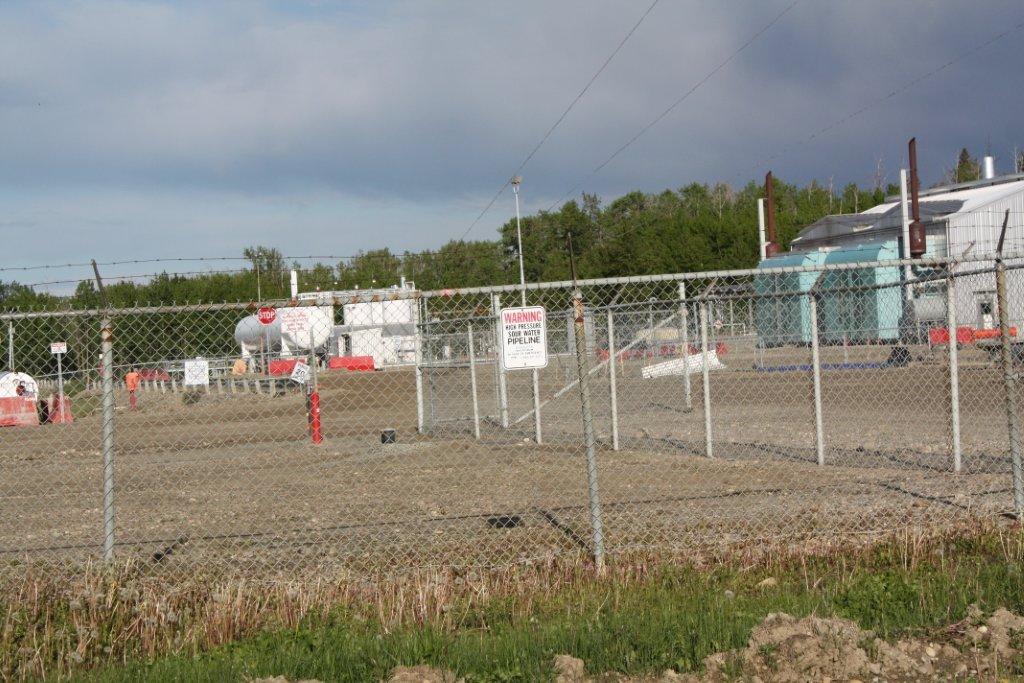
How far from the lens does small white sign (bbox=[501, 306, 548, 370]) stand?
22.6ft

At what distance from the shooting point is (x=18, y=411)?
23766 mm

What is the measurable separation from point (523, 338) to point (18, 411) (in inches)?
819

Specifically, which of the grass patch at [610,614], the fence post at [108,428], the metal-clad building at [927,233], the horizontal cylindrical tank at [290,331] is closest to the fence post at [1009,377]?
the grass patch at [610,614]

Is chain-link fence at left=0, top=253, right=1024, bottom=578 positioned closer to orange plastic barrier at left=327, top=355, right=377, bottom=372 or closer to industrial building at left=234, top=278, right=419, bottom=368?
industrial building at left=234, top=278, right=419, bottom=368

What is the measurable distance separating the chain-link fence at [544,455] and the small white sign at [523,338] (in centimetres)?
6

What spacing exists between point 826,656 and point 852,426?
10.5 metres

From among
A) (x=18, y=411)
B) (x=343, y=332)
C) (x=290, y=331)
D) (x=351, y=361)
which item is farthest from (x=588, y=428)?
(x=351, y=361)

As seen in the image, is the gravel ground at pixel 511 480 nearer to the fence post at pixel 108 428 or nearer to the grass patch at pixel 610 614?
the grass patch at pixel 610 614

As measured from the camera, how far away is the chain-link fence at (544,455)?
24.5 feet

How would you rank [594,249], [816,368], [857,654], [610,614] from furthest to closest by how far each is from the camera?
1. [594,249]
2. [816,368]
3. [610,614]
4. [857,654]

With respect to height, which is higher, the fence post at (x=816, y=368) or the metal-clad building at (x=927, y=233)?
the metal-clad building at (x=927, y=233)

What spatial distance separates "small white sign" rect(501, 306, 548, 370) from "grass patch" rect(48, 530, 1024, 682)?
144 cm

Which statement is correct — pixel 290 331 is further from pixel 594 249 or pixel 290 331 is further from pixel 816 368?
pixel 594 249

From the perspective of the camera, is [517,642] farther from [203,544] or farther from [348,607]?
[203,544]
